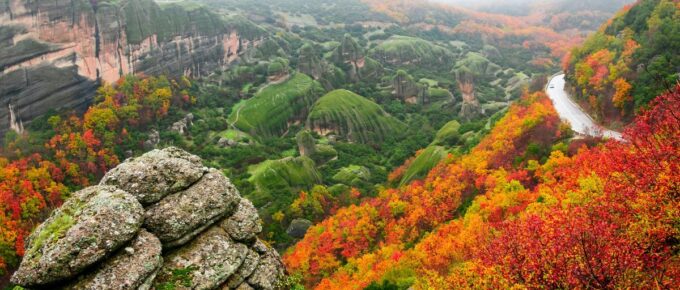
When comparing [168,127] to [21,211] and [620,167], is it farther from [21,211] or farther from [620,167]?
[620,167]

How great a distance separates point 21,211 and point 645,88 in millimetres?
94742

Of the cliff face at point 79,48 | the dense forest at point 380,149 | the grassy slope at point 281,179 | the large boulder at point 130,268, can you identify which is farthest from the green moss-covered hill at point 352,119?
the large boulder at point 130,268

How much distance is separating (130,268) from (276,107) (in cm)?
11983

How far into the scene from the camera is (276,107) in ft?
451

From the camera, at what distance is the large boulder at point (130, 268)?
18.7 metres

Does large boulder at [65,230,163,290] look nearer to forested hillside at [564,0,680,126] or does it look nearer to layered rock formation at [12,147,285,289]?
layered rock formation at [12,147,285,289]

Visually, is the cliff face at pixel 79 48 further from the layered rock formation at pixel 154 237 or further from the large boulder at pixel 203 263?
the large boulder at pixel 203 263

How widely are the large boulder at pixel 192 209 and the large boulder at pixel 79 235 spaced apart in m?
1.22


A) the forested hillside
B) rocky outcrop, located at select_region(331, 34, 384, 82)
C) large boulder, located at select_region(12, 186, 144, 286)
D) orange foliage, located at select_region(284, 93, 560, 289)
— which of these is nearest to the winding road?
the forested hillside

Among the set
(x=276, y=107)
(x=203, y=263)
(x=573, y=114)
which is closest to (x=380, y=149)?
(x=276, y=107)

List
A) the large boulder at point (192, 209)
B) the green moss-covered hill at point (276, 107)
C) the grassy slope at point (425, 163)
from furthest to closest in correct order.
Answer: the green moss-covered hill at point (276, 107) < the grassy slope at point (425, 163) < the large boulder at point (192, 209)

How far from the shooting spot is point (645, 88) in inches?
2195

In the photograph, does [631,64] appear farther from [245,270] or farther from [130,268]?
[130,268]

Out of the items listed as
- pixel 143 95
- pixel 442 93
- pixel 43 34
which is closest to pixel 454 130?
pixel 442 93
